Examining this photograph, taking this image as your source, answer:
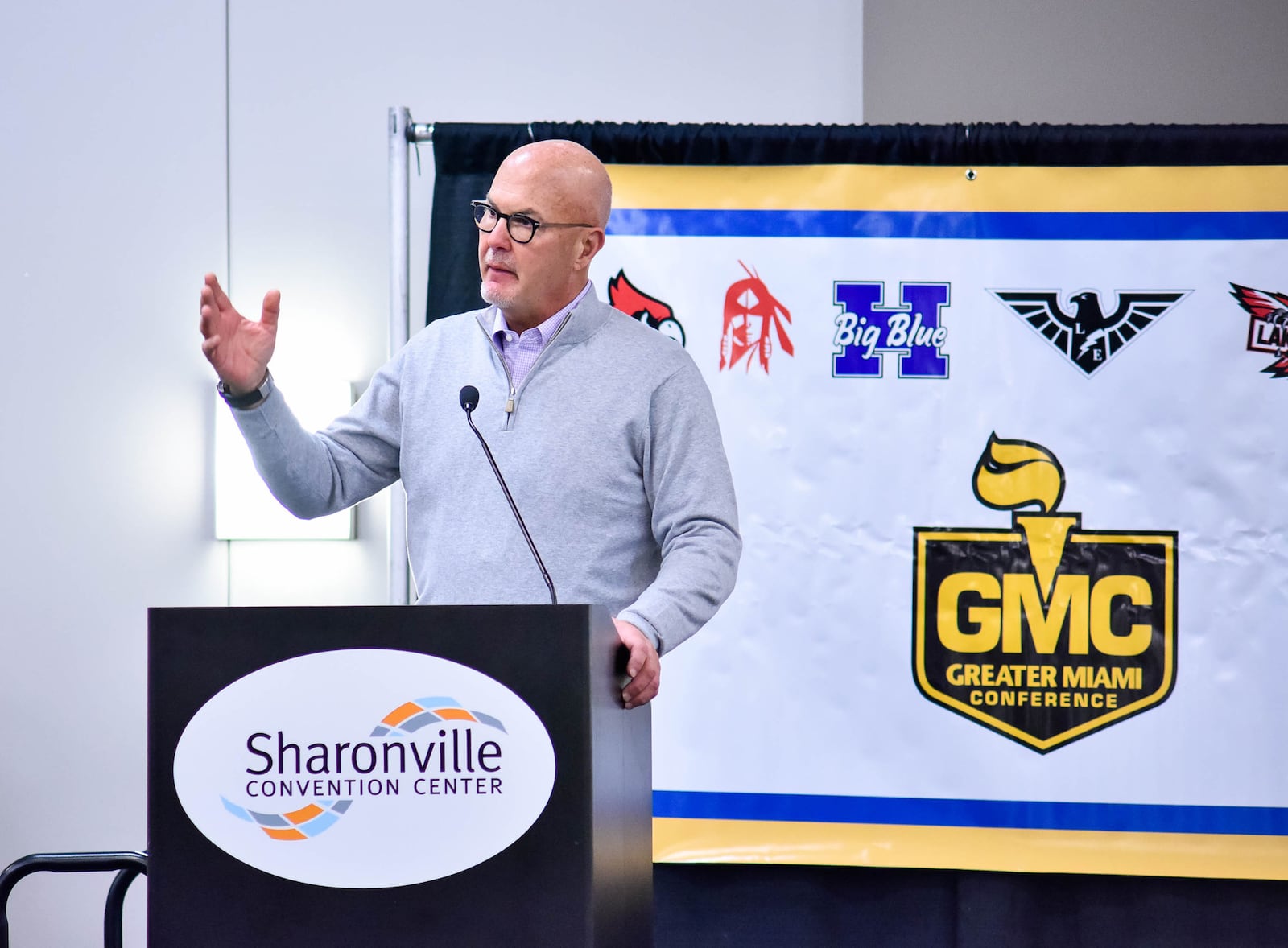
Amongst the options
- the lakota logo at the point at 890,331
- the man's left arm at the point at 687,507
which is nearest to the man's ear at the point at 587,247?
the man's left arm at the point at 687,507

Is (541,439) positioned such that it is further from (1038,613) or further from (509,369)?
(1038,613)

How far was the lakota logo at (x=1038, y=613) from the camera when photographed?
2.62 meters

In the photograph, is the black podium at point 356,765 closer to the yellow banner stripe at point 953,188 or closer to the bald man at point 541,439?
the bald man at point 541,439

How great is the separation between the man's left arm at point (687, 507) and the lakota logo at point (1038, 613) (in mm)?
1063

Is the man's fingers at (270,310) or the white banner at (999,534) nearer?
the man's fingers at (270,310)

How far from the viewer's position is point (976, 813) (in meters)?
2.61

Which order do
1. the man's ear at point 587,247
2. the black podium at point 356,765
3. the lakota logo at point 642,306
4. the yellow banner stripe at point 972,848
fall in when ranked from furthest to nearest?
the lakota logo at point 642,306, the yellow banner stripe at point 972,848, the man's ear at point 587,247, the black podium at point 356,765

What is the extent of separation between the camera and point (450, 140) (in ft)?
8.95

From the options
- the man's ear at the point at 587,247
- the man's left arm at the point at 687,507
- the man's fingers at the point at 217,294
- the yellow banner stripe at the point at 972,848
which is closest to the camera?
the man's fingers at the point at 217,294

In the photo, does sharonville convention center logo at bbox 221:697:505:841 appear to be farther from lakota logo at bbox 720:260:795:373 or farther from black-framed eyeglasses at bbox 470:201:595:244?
lakota logo at bbox 720:260:795:373

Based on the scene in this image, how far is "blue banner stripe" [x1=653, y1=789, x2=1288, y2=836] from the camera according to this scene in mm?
2594

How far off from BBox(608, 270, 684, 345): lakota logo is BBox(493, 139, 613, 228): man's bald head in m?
0.88

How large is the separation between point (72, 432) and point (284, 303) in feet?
1.96

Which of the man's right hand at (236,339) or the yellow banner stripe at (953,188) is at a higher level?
the yellow banner stripe at (953,188)
